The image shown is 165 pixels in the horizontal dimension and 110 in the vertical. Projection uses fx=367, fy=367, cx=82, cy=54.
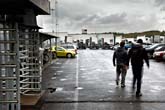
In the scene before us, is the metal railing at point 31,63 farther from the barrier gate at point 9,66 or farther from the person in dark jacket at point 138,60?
the person in dark jacket at point 138,60

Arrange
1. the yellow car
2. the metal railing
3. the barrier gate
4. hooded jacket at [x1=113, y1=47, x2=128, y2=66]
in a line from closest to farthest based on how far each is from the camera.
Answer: the barrier gate < the metal railing < hooded jacket at [x1=113, y1=47, x2=128, y2=66] < the yellow car

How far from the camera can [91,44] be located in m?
93.9

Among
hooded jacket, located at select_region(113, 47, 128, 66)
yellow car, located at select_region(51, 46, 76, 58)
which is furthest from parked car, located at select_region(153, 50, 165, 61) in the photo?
hooded jacket, located at select_region(113, 47, 128, 66)

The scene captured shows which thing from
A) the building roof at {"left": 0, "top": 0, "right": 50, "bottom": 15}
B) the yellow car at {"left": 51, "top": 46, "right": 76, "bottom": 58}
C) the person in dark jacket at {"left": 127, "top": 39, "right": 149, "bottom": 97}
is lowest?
the yellow car at {"left": 51, "top": 46, "right": 76, "bottom": 58}

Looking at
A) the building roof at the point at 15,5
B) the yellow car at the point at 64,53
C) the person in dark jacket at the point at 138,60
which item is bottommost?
the yellow car at the point at 64,53

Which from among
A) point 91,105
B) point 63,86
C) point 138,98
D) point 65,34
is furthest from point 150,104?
point 65,34

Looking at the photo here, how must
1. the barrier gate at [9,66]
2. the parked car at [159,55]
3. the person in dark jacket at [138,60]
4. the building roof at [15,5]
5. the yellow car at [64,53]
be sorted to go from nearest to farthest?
the building roof at [15,5]
the barrier gate at [9,66]
the person in dark jacket at [138,60]
the parked car at [159,55]
the yellow car at [64,53]

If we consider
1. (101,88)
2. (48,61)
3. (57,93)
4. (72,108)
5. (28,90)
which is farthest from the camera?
(48,61)

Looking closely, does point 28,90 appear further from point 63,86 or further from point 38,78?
point 63,86

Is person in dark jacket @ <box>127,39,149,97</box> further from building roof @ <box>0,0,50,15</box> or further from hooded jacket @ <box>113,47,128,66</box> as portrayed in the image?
building roof @ <box>0,0,50,15</box>

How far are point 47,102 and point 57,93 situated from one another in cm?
199

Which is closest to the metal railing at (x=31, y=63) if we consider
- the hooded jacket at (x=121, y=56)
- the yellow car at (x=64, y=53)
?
the hooded jacket at (x=121, y=56)

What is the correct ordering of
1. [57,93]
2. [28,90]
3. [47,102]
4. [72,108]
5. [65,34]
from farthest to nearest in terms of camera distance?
[65,34] → [57,93] → [28,90] → [47,102] → [72,108]

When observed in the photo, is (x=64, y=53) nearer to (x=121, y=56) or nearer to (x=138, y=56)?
(x=121, y=56)
